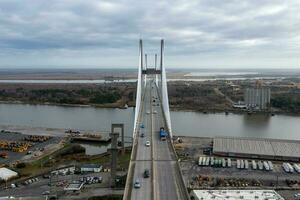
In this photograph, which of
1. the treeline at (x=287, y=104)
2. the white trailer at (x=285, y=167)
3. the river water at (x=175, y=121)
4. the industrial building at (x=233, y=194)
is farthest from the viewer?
the treeline at (x=287, y=104)

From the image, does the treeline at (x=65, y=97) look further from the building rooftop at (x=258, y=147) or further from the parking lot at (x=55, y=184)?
the parking lot at (x=55, y=184)

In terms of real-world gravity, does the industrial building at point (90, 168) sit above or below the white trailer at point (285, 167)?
above

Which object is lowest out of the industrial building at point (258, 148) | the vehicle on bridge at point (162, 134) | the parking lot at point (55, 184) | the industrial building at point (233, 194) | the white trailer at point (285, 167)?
the parking lot at point (55, 184)

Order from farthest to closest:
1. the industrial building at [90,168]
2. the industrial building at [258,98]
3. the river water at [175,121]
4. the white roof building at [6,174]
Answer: the industrial building at [258,98], the river water at [175,121], the industrial building at [90,168], the white roof building at [6,174]

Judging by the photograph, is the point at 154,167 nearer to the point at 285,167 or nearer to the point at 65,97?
the point at 285,167

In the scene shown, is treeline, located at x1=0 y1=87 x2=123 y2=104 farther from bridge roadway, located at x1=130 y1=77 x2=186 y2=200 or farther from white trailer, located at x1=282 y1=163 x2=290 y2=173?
white trailer, located at x1=282 y1=163 x2=290 y2=173

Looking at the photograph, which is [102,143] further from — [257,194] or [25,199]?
[257,194]

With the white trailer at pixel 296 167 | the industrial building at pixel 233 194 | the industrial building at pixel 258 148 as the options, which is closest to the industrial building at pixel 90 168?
the industrial building at pixel 233 194
